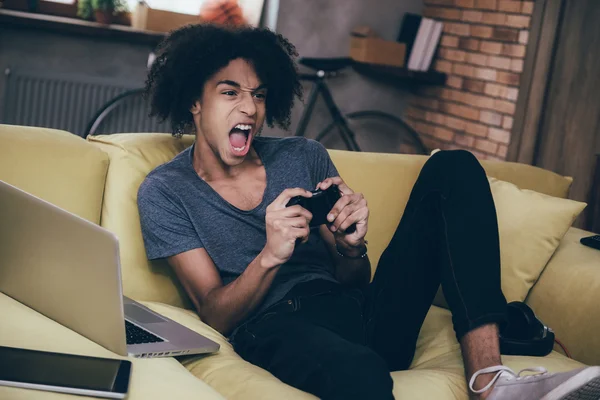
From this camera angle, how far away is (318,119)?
14.6 feet

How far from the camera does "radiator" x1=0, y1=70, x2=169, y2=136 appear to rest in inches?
149

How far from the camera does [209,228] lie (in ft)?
6.08

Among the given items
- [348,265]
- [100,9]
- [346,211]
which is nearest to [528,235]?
[348,265]

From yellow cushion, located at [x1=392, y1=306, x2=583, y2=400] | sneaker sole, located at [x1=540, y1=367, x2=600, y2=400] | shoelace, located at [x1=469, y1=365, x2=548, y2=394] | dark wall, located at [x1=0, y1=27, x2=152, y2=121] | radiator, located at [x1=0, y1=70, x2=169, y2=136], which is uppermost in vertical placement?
dark wall, located at [x1=0, y1=27, x2=152, y2=121]

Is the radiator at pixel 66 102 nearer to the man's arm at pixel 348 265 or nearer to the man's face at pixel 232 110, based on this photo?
the man's face at pixel 232 110

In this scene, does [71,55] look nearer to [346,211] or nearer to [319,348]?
[346,211]

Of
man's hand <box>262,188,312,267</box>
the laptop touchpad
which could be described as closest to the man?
man's hand <box>262,188,312,267</box>

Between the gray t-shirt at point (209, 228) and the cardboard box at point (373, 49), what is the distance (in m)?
2.51

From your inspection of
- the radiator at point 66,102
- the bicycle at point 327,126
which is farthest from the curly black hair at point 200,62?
the radiator at point 66,102

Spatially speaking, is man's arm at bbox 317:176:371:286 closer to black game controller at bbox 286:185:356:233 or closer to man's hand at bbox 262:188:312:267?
black game controller at bbox 286:185:356:233

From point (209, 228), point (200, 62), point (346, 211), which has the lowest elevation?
point (209, 228)

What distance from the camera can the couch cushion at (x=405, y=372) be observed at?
1522 mm

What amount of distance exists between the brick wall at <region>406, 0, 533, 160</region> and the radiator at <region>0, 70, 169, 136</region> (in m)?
1.65

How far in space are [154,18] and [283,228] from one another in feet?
8.99
